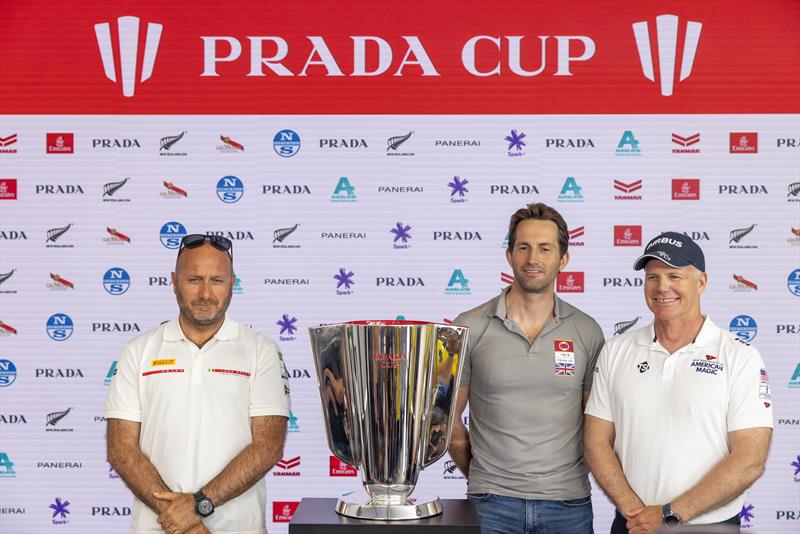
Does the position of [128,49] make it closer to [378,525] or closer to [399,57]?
[399,57]

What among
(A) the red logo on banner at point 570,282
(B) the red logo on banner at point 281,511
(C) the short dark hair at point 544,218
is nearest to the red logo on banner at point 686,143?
(A) the red logo on banner at point 570,282

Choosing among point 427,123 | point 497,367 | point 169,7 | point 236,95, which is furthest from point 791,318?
point 169,7

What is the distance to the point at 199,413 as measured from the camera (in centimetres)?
226

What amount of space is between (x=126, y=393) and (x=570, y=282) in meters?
2.29

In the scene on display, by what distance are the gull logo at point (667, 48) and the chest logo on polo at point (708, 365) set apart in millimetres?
2099

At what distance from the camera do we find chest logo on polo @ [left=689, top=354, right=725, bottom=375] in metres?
2.20

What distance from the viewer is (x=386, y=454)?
1788 mm

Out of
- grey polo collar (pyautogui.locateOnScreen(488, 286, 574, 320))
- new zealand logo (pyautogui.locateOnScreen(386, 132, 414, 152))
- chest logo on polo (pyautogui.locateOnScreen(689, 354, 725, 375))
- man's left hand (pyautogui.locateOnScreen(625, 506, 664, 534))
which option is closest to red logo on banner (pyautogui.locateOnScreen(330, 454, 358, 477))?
new zealand logo (pyautogui.locateOnScreen(386, 132, 414, 152))

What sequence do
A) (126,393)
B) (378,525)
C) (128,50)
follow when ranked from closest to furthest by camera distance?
(378,525) → (126,393) → (128,50)

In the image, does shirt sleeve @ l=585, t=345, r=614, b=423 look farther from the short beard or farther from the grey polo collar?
the short beard

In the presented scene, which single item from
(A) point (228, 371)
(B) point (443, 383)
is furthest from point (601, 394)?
A: (A) point (228, 371)

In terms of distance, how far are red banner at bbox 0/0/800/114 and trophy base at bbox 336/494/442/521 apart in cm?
256

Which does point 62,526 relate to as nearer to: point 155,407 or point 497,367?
point 155,407

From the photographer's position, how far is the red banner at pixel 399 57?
401cm
